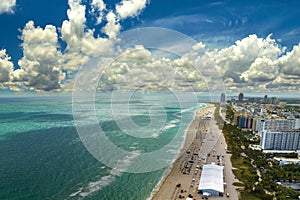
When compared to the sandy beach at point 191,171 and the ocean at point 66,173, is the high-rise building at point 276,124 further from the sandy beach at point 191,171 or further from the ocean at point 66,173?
the ocean at point 66,173

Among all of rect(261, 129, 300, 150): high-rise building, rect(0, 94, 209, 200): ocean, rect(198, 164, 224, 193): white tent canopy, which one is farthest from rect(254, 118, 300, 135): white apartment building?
rect(198, 164, 224, 193): white tent canopy

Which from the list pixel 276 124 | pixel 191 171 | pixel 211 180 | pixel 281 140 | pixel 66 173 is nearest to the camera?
pixel 211 180

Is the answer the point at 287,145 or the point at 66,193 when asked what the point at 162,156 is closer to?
the point at 66,193

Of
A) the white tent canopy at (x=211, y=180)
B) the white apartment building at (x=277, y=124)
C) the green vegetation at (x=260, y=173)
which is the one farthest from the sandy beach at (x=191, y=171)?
the white apartment building at (x=277, y=124)

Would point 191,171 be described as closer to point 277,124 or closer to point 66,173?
point 66,173

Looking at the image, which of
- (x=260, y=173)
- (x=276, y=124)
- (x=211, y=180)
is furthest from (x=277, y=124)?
(x=211, y=180)

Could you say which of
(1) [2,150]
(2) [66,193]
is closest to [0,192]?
(2) [66,193]
